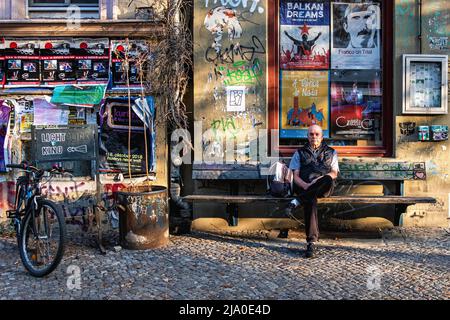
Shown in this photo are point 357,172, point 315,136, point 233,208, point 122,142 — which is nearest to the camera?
point 315,136

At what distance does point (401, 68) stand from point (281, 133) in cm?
190

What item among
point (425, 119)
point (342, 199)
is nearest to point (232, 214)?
point (342, 199)

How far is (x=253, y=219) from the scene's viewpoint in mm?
6809

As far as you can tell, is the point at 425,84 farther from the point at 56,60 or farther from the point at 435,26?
the point at 56,60

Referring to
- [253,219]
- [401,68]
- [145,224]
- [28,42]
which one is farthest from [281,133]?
[28,42]

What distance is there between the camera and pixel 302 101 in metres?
6.96

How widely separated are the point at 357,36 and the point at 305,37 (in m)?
0.75

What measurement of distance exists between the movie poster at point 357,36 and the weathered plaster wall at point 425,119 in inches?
12.2

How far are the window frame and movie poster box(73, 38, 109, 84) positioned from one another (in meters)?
2.32

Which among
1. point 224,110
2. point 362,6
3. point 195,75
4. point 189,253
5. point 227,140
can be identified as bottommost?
point 189,253

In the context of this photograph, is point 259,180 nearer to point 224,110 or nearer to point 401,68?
point 224,110

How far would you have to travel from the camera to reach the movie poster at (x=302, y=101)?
6.94 m

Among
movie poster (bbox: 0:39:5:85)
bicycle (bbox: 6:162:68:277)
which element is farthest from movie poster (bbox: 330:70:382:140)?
movie poster (bbox: 0:39:5:85)

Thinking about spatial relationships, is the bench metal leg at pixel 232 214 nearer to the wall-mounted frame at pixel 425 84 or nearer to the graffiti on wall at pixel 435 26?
the wall-mounted frame at pixel 425 84
